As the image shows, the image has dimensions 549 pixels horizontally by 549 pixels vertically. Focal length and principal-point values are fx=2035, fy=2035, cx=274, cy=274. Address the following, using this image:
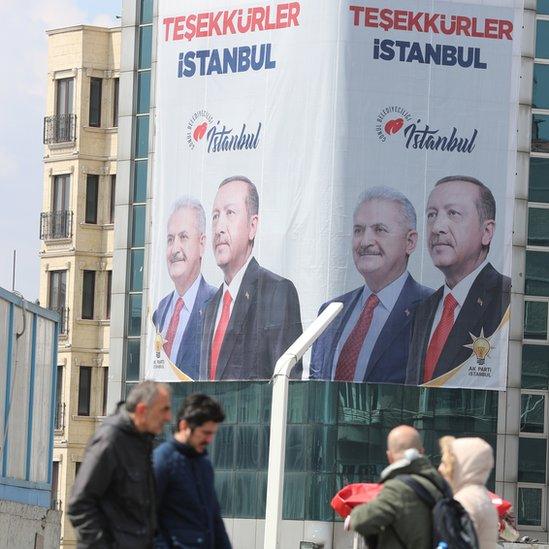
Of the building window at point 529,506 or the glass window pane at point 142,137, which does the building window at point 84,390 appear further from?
the building window at point 529,506

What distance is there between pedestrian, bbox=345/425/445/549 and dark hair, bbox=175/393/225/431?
1095 mm

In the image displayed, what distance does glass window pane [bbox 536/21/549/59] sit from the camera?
2178 inches

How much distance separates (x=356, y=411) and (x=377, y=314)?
2.67 metres

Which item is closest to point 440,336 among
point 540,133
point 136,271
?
point 540,133

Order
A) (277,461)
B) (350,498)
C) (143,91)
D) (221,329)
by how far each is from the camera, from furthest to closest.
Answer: (143,91) → (221,329) → (277,461) → (350,498)

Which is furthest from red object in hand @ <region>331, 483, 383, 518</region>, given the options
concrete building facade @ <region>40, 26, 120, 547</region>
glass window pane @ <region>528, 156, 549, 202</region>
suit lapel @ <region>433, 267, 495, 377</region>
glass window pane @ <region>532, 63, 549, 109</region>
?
concrete building facade @ <region>40, 26, 120, 547</region>

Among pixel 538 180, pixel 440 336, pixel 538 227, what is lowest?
pixel 440 336

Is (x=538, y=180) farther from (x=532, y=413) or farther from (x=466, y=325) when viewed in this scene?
(x=532, y=413)

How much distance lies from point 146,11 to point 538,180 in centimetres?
1330

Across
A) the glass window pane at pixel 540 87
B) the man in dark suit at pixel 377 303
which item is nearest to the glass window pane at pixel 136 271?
the man in dark suit at pixel 377 303

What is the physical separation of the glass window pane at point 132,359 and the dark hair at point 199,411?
47.2 meters

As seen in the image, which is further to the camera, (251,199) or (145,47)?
(145,47)

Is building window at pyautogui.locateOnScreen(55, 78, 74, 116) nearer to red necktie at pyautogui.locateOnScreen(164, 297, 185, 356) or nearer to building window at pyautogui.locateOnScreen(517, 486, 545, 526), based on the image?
red necktie at pyautogui.locateOnScreen(164, 297, 185, 356)

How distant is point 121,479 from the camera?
1152cm
